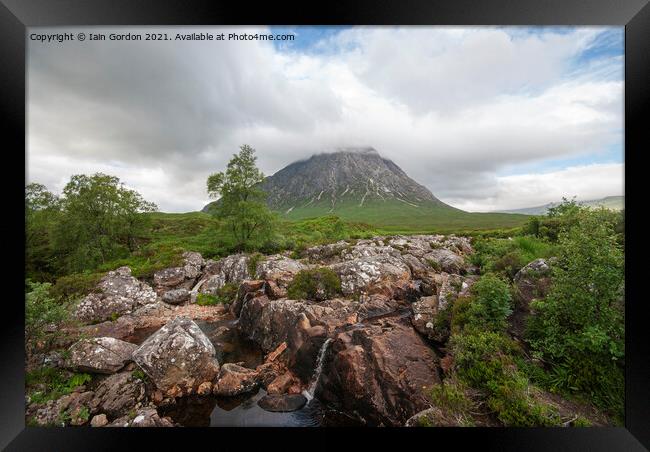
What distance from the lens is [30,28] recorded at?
3.89m

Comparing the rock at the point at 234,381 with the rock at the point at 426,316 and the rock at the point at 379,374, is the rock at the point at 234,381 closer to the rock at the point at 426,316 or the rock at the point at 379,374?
the rock at the point at 379,374

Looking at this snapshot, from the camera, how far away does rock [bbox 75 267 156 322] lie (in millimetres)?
5766

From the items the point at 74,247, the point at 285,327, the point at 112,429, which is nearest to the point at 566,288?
the point at 285,327

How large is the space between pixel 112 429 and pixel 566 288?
29.1 ft

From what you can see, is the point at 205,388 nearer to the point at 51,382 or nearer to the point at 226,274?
the point at 51,382

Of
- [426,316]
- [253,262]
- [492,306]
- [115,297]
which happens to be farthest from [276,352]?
[115,297]

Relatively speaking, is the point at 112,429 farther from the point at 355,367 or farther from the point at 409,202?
the point at 409,202

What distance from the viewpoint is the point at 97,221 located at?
6.09 meters

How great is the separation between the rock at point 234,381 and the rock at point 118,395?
1.53 meters

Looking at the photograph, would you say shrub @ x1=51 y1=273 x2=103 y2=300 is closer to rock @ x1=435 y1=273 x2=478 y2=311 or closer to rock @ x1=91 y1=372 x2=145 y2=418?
rock @ x1=91 y1=372 x2=145 y2=418

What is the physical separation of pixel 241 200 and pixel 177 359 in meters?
4.51

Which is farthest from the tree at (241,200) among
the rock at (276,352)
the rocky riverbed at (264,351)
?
the rock at (276,352)

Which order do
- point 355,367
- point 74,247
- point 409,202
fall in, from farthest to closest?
point 409,202 < point 74,247 < point 355,367

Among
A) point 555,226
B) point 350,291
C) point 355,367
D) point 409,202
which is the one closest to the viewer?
point 355,367
